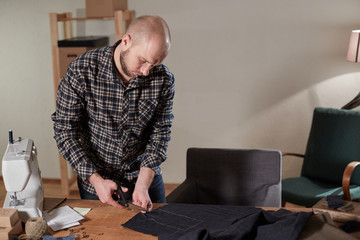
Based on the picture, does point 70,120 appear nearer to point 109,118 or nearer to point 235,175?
Result: point 109,118

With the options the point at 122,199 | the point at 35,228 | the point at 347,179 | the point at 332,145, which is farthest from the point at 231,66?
the point at 35,228

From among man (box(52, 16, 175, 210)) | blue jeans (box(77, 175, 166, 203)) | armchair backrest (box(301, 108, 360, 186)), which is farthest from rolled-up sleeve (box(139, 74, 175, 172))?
armchair backrest (box(301, 108, 360, 186))

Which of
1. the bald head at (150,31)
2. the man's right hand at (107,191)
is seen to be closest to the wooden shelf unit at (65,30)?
the bald head at (150,31)

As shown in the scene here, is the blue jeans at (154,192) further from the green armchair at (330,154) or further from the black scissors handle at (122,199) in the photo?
the green armchair at (330,154)

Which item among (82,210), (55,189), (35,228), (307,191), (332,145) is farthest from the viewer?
(55,189)

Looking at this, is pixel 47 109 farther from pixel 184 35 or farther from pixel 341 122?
pixel 341 122

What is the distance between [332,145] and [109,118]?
2.20 meters

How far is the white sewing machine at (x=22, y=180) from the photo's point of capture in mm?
1575

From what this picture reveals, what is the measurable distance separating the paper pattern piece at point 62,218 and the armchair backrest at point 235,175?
100cm

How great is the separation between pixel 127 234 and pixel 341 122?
2.43m

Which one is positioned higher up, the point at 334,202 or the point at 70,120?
the point at 70,120

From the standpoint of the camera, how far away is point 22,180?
159 cm

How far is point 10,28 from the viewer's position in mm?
4234

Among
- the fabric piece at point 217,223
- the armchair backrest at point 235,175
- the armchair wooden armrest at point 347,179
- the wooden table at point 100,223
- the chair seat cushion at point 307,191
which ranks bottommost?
the chair seat cushion at point 307,191
